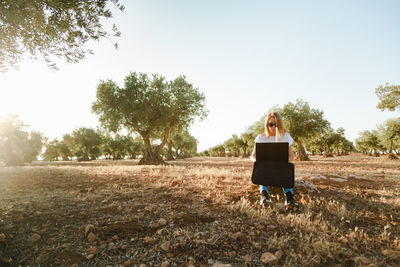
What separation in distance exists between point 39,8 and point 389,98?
25.8m

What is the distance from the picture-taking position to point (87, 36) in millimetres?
6766

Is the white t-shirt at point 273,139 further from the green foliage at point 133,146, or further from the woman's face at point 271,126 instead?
the green foliage at point 133,146

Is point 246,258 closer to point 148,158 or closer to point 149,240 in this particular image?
point 149,240

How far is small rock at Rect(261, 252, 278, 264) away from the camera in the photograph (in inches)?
106

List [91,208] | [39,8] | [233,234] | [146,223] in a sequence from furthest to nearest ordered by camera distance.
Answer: [39,8]
[91,208]
[146,223]
[233,234]

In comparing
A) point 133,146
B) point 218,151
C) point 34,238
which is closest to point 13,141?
point 34,238

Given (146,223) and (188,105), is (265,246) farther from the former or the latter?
(188,105)

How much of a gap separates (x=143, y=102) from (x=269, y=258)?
76.4ft

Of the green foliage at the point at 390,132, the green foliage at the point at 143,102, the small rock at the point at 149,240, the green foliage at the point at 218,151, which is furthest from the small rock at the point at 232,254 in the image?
the green foliage at the point at 218,151

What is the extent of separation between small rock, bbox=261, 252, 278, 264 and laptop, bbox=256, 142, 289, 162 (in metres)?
2.83

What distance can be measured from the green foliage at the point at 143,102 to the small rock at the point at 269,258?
21672 mm

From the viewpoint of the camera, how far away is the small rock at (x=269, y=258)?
2.70m

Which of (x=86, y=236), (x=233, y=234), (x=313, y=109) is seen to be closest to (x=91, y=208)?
(x=86, y=236)

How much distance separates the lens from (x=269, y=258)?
272 centimetres
